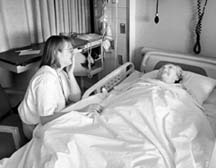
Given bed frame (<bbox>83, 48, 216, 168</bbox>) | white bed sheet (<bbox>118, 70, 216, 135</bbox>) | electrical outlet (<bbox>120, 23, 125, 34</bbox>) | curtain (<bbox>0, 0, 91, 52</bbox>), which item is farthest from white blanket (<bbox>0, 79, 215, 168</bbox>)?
electrical outlet (<bbox>120, 23, 125, 34</bbox>)

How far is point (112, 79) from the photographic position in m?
2.36

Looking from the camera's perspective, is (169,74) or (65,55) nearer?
(65,55)

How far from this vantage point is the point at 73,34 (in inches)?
106

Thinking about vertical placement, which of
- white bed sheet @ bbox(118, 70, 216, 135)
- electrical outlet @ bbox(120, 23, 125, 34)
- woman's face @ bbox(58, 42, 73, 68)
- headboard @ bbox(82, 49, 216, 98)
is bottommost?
white bed sheet @ bbox(118, 70, 216, 135)

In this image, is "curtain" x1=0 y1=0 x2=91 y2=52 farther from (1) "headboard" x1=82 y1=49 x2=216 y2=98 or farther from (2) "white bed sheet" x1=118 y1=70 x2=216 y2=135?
(2) "white bed sheet" x1=118 y1=70 x2=216 y2=135

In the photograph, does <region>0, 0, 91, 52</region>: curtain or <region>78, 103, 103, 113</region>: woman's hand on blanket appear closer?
<region>78, 103, 103, 113</region>: woman's hand on blanket

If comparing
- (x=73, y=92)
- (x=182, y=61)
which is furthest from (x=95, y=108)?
(x=182, y=61)

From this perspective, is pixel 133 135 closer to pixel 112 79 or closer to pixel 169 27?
pixel 112 79

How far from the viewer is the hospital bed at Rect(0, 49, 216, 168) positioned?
4.14 feet

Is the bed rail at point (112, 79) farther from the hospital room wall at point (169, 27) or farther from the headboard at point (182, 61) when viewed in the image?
the hospital room wall at point (169, 27)

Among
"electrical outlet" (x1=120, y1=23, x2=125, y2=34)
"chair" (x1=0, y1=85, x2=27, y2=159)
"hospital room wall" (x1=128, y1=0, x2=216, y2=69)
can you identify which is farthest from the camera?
"electrical outlet" (x1=120, y1=23, x2=125, y2=34)

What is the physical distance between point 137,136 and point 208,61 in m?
1.22

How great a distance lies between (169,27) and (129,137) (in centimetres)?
149

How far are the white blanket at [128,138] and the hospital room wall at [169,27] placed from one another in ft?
2.91
